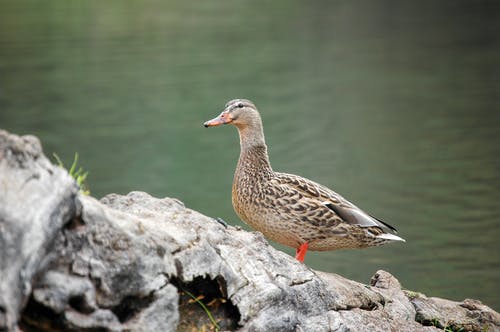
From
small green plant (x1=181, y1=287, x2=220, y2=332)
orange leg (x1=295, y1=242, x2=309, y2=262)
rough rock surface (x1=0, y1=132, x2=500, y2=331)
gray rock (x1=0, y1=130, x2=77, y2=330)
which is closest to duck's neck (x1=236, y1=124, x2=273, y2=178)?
orange leg (x1=295, y1=242, x2=309, y2=262)

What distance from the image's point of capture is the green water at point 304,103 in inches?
486

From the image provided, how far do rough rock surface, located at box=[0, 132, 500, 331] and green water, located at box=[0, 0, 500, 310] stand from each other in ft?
15.1

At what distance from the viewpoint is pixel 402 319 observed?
229 inches

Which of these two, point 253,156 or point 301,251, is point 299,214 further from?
point 253,156

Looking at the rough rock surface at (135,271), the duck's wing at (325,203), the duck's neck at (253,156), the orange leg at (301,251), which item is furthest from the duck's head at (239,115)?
the rough rock surface at (135,271)

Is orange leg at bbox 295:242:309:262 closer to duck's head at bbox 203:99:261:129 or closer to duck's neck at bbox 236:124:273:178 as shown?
duck's neck at bbox 236:124:273:178

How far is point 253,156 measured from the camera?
6.50 metres

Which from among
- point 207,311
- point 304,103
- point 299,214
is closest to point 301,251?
point 299,214

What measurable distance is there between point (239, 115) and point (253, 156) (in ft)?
1.01

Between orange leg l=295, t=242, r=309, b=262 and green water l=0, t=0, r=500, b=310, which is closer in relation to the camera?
orange leg l=295, t=242, r=309, b=262

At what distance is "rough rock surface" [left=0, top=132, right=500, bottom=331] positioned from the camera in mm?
3637

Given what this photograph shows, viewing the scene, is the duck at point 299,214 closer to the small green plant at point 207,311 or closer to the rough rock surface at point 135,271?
the rough rock surface at point 135,271

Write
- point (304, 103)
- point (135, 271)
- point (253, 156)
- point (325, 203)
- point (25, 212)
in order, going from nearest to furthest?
point (25, 212)
point (135, 271)
point (325, 203)
point (253, 156)
point (304, 103)

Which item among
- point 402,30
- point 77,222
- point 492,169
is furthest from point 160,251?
point 402,30
